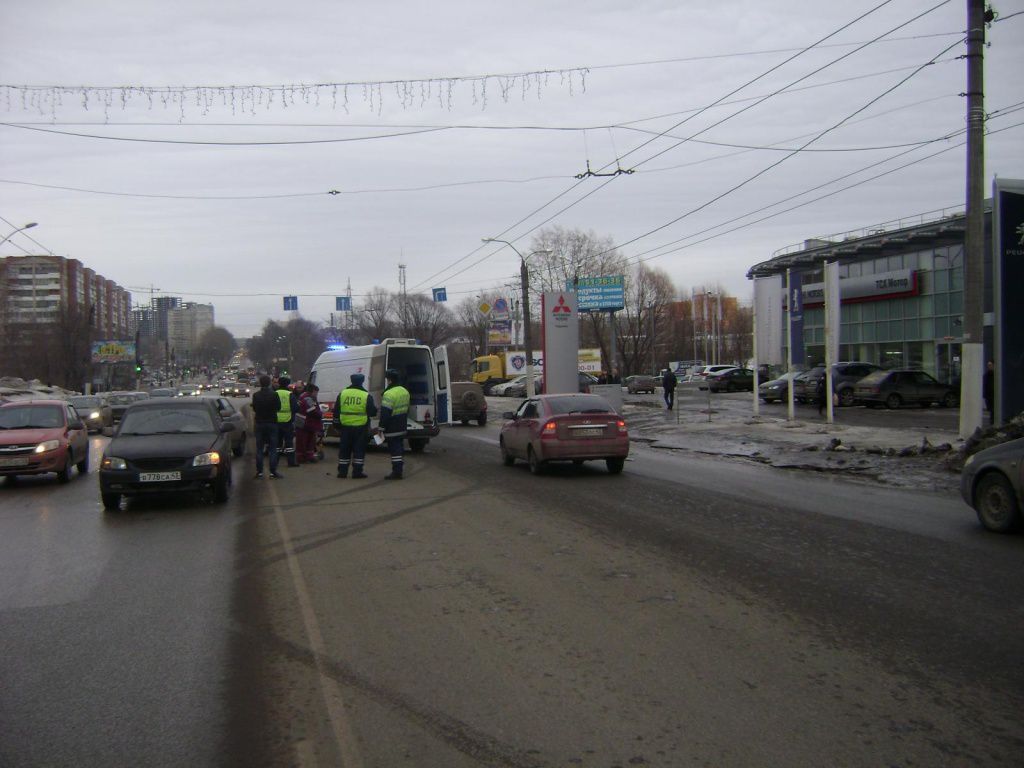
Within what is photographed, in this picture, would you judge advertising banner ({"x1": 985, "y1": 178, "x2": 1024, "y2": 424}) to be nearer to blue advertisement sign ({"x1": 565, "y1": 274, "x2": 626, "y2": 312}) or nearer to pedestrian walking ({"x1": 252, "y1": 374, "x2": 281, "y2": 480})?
pedestrian walking ({"x1": 252, "y1": 374, "x2": 281, "y2": 480})

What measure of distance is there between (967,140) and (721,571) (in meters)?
12.4

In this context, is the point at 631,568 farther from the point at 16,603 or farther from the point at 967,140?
the point at 967,140

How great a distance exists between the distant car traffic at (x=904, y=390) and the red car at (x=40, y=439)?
1091 inches

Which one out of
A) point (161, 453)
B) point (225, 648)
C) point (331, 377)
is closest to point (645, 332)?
point (331, 377)

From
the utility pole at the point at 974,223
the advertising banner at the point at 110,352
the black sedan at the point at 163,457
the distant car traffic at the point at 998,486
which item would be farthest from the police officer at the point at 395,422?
the advertising banner at the point at 110,352

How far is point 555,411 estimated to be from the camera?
51.1 feet

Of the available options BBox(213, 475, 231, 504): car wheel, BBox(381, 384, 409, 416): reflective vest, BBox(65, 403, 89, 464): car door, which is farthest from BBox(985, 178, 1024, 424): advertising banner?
BBox(65, 403, 89, 464): car door

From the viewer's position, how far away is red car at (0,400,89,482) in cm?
1533

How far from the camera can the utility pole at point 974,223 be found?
51.6ft

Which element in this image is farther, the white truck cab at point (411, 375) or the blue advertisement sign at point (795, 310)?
the blue advertisement sign at point (795, 310)

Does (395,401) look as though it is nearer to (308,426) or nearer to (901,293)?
(308,426)

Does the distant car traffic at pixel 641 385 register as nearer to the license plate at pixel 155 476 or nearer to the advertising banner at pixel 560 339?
the advertising banner at pixel 560 339

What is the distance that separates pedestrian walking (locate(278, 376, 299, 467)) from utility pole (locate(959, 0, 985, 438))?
12.8m

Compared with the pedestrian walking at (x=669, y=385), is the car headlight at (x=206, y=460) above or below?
below
